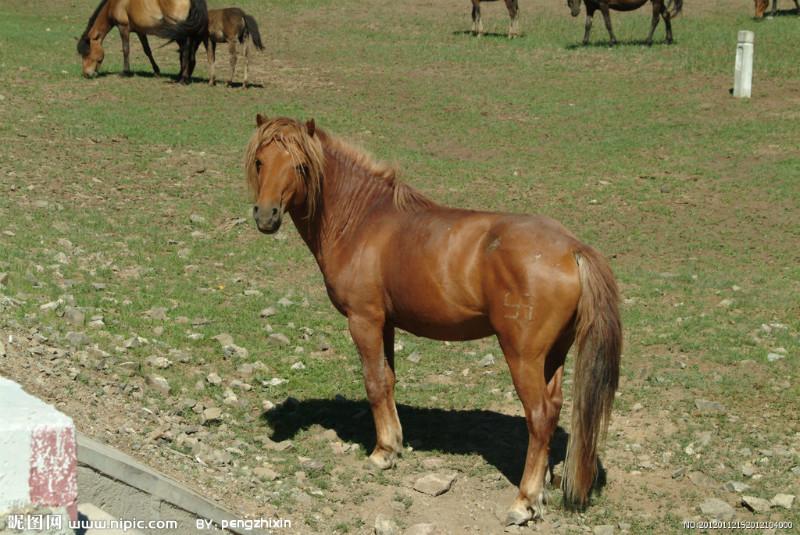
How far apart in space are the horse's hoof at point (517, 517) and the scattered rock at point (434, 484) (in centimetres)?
50

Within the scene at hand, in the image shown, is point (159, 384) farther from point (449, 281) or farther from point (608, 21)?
point (608, 21)

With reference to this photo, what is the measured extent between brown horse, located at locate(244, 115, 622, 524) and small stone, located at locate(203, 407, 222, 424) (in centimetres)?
117

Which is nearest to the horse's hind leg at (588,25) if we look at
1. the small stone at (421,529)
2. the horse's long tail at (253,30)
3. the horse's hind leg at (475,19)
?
the horse's hind leg at (475,19)

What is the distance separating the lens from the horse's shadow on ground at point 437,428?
712cm

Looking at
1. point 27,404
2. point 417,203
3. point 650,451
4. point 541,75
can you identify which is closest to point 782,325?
point 650,451

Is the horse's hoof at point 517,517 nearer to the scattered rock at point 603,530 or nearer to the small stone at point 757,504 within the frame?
the scattered rock at point 603,530

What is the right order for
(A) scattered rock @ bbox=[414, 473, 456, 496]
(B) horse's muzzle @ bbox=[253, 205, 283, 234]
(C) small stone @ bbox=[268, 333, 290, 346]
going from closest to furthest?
(A) scattered rock @ bbox=[414, 473, 456, 496] < (B) horse's muzzle @ bbox=[253, 205, 283, 234] < (C) small stone @ bbox=[268, 333, 290, 346]

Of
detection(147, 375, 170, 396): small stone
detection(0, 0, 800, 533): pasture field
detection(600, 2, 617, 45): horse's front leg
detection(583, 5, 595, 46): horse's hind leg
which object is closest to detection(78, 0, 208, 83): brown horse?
detection(0, 0, 800, 533): pasture field

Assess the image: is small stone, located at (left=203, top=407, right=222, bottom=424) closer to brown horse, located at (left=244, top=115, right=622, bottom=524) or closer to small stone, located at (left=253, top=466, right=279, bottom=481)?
small stone, located at (left=253, top=466, right=279, bottom=481)

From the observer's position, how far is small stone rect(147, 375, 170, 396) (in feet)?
24.6

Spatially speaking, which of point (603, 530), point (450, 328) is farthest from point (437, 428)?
point (603, 530)

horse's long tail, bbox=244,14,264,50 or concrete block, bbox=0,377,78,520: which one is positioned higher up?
horse's long tail, bbox=244,14,264,50

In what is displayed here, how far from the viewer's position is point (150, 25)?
65.9 ft

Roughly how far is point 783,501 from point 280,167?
12.0 feet
